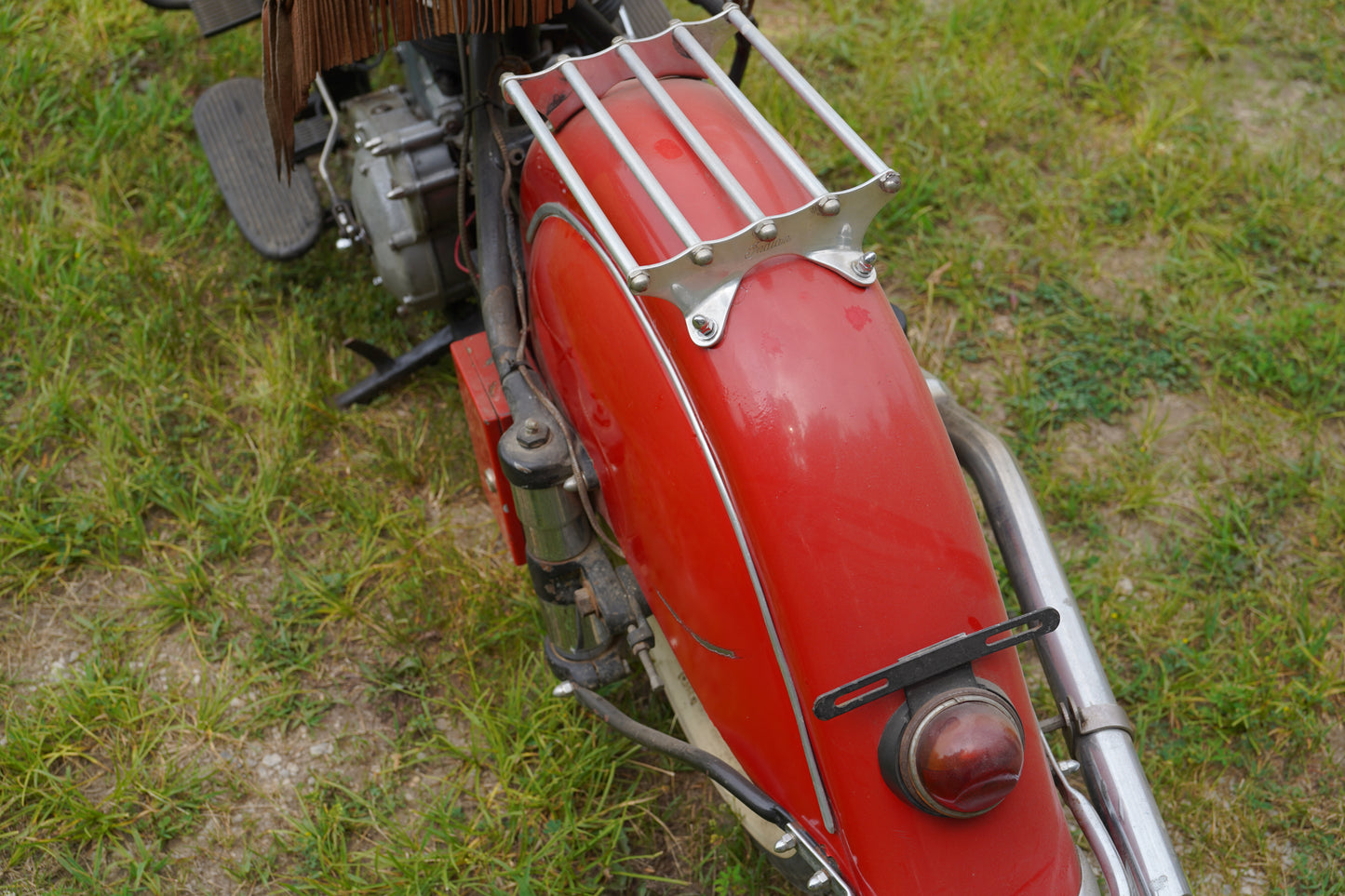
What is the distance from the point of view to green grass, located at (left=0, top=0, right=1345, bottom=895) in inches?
64.8

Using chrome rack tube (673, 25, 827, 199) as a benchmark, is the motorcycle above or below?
below

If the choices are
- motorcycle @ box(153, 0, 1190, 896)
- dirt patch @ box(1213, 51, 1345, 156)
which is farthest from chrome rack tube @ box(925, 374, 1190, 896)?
dirt patch @ box(1213, 51, 1345, 156)

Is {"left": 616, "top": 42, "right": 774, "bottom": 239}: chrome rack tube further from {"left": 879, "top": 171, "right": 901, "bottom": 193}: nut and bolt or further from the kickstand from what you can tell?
the kickstand

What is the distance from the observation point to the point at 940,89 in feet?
8.88

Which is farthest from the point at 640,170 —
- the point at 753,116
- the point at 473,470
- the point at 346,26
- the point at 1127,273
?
the point at 1127,273

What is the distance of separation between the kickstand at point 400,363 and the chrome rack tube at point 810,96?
0.96 meters

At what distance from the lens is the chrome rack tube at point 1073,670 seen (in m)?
1.17

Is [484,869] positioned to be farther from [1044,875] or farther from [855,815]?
[1044,875]

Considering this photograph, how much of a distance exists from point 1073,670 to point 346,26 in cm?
124

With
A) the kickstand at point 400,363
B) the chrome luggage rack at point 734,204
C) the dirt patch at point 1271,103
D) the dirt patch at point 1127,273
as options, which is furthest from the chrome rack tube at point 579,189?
the dirt patch at point 1271,103

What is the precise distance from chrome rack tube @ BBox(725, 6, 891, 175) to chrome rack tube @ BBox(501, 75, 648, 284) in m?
0.28

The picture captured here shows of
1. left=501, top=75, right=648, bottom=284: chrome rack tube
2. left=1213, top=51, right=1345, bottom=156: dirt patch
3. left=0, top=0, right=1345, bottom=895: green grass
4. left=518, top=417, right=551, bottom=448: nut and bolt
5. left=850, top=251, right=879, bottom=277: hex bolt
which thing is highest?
left=501, top=75, right=648, bottom=284: chrome rack tube

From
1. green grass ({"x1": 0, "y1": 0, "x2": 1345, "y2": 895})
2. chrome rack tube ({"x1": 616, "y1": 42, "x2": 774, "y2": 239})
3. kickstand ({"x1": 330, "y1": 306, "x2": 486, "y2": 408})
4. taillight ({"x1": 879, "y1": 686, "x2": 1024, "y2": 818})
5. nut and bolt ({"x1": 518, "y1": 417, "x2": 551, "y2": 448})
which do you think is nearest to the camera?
taillight ({"x1": 879, "y1": 686, "x2": 1024, "y2": 818})

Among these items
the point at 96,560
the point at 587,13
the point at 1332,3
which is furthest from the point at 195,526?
the point at 1332,3
